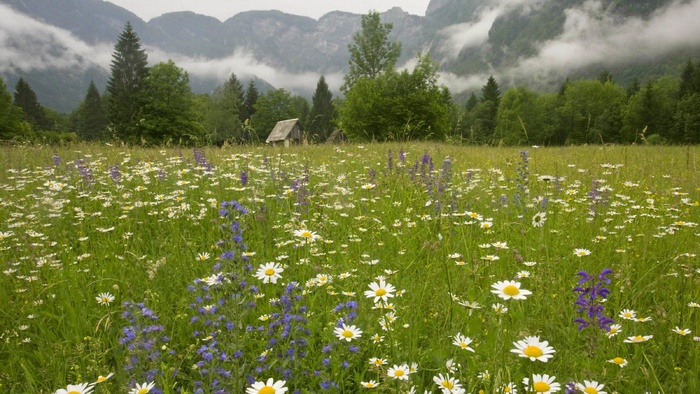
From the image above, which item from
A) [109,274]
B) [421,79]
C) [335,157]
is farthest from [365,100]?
[109,274]

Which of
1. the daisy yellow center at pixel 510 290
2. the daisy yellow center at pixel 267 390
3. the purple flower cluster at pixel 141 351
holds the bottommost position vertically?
the purple flower cluster at pixel 141 351

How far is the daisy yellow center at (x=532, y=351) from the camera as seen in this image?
50.9 inches

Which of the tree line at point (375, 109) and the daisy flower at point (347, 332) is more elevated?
the tree line at point (375, 109)

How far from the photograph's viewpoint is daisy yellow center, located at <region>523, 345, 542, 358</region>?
1.29 meters

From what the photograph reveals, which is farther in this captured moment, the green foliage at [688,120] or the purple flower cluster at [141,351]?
the green foliage at [688,120]

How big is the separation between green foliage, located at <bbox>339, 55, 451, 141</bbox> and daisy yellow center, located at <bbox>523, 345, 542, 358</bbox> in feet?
94.3

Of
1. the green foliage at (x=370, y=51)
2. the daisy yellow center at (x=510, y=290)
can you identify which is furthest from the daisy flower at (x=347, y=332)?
the green foliage at (x=370, y=51)

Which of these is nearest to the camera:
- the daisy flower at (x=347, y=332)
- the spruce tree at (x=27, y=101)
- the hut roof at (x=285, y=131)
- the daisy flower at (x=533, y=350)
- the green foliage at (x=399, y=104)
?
the daisy flower at (x=533, y=350)

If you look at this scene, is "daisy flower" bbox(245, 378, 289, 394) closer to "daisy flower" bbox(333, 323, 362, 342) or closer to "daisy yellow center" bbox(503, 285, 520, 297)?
"daisy flower" bbox(333, 323, 362, 342)

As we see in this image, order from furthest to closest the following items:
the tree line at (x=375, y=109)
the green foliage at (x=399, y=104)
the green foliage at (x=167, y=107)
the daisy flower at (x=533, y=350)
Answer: the green foliage at (x=167, y=107)
the green foliage at (x=399, y=104)
the tree line at (x=375, y=109)
the daisy flower at (x=533, y=350)

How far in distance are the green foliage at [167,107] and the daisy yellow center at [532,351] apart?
136ft

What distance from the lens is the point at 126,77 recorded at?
46.4 meters

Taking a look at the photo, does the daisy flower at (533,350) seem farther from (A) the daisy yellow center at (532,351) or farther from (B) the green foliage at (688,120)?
(B) the green foliage at (688,120)

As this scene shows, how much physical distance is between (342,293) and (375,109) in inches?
1153
